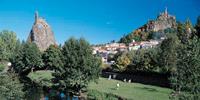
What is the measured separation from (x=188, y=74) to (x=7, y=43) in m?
124

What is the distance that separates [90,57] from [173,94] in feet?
94.2

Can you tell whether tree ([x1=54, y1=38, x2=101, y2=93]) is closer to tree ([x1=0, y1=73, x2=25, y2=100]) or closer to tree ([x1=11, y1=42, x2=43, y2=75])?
tree ([x1=0, y1=73, x2=25, y2=100])

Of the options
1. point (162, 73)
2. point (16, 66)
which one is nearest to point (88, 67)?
point (162, 73)

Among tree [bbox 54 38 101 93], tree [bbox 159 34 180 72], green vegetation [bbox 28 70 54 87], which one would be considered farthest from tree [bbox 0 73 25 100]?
tree [bbox 159 34 180 72]

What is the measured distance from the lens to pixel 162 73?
69.6 metres

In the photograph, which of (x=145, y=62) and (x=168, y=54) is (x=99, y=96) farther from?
(x=145, y=62)

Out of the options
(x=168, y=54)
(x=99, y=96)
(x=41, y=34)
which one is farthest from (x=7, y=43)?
(x=99, y=96)

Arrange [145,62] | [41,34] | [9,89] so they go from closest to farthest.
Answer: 1. [9,89]
2. [145,62]
3. [41,34]

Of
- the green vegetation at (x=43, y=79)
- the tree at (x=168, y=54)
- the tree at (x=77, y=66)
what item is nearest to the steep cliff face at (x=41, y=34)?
the green vegetation at (x=43, y=79)

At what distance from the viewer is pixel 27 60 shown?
106250 mm

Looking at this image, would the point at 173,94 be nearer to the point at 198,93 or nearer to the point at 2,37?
the point at 198,93

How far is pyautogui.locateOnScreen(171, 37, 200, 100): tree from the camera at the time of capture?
28844mm

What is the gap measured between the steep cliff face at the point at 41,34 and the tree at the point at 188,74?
5905 inches

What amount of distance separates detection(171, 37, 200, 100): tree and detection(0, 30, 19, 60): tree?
10348cm
